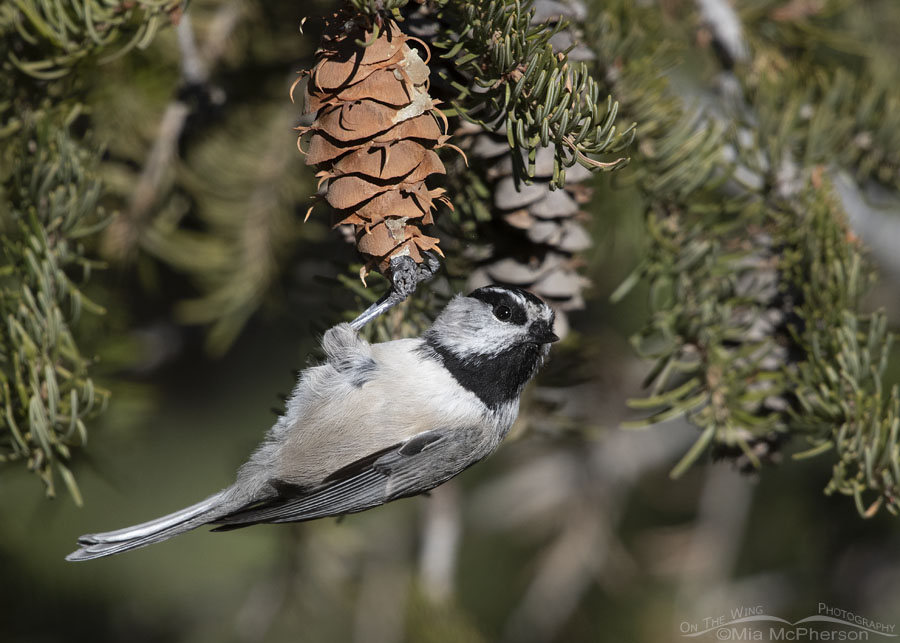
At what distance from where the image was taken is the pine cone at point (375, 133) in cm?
69

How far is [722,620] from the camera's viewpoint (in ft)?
4.67

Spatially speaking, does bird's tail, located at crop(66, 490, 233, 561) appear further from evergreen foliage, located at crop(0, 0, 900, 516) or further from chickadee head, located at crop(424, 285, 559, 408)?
chickadee head, located at crop(424, 285, 559, 408)

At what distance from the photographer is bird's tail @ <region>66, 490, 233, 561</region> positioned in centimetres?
98

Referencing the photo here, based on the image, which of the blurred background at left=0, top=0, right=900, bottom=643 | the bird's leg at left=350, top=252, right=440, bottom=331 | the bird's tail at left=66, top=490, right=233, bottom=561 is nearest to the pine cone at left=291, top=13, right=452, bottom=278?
the bird's leg at left=350, top=252, right=440, bottom=331

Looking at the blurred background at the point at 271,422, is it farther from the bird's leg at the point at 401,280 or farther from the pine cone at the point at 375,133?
the pine cone at the point at 375,133

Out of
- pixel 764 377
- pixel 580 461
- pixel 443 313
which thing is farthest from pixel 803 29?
pixel 580 461

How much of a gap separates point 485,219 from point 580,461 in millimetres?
862

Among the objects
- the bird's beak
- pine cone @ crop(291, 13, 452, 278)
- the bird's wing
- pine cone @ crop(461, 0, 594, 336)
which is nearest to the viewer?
pine cone @ crop(291, 13, 452, 278)

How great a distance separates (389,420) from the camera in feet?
3.65

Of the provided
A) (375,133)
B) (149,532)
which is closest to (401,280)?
(375,133)

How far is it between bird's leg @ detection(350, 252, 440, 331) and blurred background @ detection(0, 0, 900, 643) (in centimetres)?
2

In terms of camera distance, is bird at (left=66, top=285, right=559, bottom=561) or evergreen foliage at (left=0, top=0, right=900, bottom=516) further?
bird at (left=66, top=285, right=559, bottom=561)

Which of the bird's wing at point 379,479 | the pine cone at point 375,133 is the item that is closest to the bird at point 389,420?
the bird's wing at point 379,479

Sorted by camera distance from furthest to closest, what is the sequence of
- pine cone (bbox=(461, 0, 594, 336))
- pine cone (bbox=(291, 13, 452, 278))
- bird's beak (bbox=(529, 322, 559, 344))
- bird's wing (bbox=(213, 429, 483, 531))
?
1. bird's wing (bbox=(213, 429, 483, 531))
2. bird's beak (bbox=(529, 322, 559, 344))
3. pine cone (bbox=(461, 0, 594, 336))
4. pine cone (bbox=(291, 13, 452, 278))
